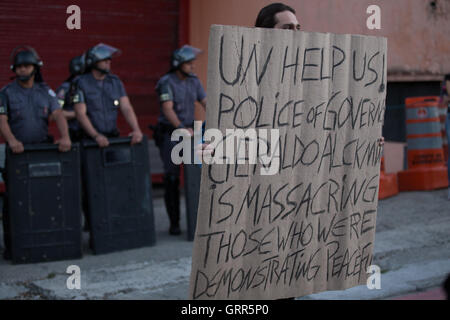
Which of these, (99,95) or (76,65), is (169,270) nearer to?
(99,95)

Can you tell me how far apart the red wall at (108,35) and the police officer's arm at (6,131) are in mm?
2753

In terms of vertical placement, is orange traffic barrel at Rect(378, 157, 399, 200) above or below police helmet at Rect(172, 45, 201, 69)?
below

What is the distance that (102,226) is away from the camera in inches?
270

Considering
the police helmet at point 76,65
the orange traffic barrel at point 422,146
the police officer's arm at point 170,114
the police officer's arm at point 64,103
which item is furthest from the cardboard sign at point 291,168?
the orange traffic barrel at point 422,146

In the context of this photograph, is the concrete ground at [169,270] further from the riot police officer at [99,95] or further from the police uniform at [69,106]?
the riot police officer at [99,95]

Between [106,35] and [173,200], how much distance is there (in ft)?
10.8

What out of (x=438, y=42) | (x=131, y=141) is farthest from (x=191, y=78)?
(x=438, y=42)

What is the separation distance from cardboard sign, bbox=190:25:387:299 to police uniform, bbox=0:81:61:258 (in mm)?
3944

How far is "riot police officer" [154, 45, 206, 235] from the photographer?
757cm

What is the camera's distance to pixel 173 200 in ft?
25.3

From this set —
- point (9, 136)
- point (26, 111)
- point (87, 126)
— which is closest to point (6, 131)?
point (9, 136)

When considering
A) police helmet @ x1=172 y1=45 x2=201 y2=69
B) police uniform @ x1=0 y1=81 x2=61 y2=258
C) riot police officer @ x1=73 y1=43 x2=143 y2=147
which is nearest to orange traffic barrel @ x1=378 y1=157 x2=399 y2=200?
police helmet @ x1=172 y1=45 x2=201 y2=69

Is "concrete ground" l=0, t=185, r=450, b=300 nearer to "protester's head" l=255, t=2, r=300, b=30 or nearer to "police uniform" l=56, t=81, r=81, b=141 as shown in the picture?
"police uniform" l=56, t=81, r=81, b=141

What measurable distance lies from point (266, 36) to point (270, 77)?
19 centimetres
